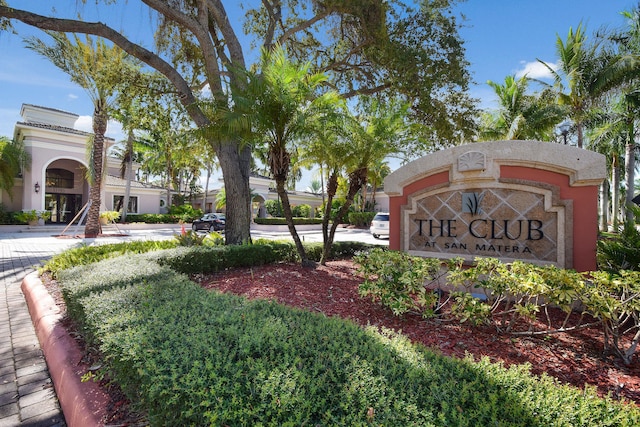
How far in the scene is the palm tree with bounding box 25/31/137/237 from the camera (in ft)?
32.3

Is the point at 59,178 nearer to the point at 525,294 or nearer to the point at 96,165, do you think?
the point at 96,165

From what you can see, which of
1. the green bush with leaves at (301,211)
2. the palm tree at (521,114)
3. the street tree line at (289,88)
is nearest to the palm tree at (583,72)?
the palm tree at (521,114)

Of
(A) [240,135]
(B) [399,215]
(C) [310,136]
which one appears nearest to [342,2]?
(C) [310,136]

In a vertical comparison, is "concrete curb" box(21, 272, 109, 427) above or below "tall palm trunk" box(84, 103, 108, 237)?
below

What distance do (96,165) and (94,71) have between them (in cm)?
757

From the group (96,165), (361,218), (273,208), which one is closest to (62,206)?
(96,165)

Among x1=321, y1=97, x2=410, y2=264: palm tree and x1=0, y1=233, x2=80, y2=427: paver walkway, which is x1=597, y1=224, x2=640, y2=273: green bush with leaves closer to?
x1=321, y1=97, x2=410, y2=264: palm tree

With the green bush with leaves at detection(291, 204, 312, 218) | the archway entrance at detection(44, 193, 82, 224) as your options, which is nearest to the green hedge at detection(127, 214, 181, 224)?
the archway entrance at detection(44, 193, 82, 224)

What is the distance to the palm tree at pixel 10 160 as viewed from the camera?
2109cm

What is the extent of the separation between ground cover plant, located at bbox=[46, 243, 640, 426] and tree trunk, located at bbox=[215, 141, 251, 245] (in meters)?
6.11

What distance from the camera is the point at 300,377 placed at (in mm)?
1917

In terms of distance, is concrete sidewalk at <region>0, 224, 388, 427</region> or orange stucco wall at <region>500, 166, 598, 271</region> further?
orange stucco wall at <region>500, 166, 598, 271</region>

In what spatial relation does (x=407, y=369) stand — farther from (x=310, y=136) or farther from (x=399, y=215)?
(x=310, y=136)

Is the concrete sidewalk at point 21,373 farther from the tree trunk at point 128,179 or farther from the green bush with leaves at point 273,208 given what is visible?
the green bush with leaves at point 273,208
